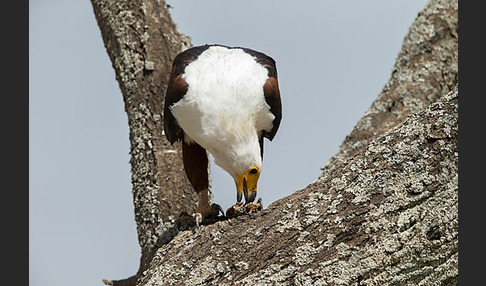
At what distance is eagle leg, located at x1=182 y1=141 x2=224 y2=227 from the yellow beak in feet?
0.73

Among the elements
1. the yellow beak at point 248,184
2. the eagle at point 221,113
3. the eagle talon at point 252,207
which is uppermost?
the eagle at point 221,113

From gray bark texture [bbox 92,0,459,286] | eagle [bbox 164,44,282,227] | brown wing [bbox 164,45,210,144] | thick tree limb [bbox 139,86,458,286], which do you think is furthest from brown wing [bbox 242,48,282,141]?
thick tree limb [bbox 139,86,458,286]

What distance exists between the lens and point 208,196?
455 cm

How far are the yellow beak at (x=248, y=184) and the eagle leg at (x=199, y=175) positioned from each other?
22 centimetres

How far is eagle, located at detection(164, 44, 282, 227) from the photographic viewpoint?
13.7ft

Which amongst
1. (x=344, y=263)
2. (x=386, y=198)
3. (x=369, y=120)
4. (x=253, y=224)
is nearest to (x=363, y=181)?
(x=386, y=198)

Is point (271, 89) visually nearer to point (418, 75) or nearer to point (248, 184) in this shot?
point (248, 184)

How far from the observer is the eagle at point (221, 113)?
418cm

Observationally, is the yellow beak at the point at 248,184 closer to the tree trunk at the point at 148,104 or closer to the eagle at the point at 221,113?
the eagle at the point at 221,113

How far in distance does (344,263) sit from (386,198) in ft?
1.13

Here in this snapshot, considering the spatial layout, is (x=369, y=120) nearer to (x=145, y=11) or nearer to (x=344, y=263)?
(x=145, y=11)

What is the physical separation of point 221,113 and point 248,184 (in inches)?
21.6

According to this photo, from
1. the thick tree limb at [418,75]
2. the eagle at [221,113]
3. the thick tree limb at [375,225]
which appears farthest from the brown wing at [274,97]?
the thick tree limb at [375,225]

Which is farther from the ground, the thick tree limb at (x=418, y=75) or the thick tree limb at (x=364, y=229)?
the thick tree limb at (x=418, y=75)
